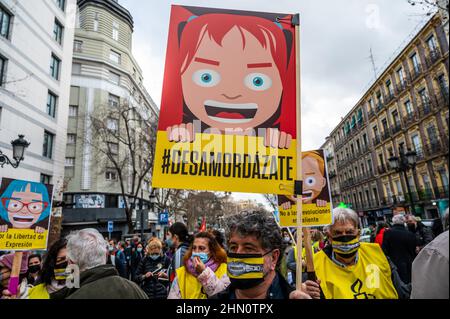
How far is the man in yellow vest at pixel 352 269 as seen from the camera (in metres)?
→ 2.43

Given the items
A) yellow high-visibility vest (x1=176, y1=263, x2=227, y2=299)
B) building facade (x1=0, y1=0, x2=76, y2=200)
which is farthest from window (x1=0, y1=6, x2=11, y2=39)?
yellow high-visibility vest (x1=176, y1=263, x2=227, y2=299)

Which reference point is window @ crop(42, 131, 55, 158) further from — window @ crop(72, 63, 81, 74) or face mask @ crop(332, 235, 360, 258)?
face mask @ crop(332, 235, 360, 258)

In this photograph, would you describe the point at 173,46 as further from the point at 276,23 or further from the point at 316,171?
the point at 316,171

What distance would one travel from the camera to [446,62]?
1089 millimetres

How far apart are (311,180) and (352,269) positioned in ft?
3.14

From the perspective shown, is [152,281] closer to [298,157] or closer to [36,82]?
[298,157]

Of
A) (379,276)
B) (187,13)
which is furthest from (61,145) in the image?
(379,276)

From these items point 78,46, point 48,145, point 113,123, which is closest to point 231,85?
point 48,145

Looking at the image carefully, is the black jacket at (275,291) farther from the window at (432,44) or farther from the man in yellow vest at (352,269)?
the window at (432,44)

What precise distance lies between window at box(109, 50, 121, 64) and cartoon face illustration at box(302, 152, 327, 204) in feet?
115

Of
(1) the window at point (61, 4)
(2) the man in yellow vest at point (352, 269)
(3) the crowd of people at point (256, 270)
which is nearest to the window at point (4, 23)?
(1) the window at point (61, 4)

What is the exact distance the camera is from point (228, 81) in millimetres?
2580
